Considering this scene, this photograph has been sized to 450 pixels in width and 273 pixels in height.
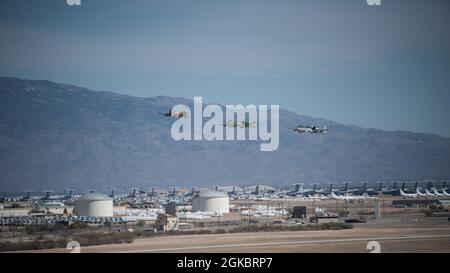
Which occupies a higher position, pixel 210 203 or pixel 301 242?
pixel 210 203

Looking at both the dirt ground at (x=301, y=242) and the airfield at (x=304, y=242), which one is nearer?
the airfield at (x=304, y=242)

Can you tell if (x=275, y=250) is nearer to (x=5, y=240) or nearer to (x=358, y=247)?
(x=358, y=247)

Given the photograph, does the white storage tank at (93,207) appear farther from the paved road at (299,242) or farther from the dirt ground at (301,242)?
the paved road at (299,242)

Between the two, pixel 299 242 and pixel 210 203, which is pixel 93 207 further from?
pixel 299 242

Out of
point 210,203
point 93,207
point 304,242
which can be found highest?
point 210,203

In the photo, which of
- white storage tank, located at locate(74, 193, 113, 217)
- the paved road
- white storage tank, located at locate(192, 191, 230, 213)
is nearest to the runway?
the paved road

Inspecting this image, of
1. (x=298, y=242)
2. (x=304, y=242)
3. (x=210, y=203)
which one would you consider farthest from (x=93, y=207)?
(x=304, y=242)

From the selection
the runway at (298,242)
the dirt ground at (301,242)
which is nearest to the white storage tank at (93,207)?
the runway at (298,242)
